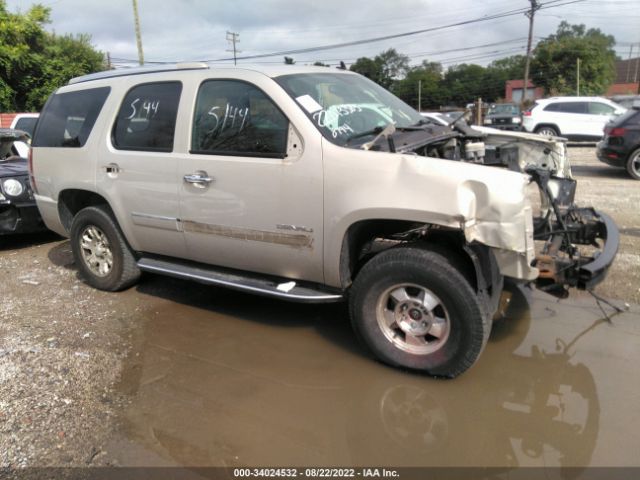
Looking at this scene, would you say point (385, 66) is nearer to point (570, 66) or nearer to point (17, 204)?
point (570, 66)

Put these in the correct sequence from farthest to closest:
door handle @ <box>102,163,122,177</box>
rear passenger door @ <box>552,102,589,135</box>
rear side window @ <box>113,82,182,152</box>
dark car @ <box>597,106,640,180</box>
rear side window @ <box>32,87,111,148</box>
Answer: rear passenger door @ <box>552,102,589,135</box> < dark car @ <box>597,106,640,180</box> < rear side window @ <box>32,87,111,148</box> < door handle @ <box>102,163,122,177</box> < rear side window @ <box>113,82,182,152</box>

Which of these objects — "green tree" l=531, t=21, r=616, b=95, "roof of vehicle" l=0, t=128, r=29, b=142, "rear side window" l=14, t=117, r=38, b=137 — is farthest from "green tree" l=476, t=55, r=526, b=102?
"roof of vehicle" l=0, t=128, r=29, b=142

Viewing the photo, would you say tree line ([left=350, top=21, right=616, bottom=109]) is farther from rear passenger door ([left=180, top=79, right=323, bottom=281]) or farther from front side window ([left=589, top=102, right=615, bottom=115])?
rear passenger door ([left=180, top=79, right=323, bottom=281])

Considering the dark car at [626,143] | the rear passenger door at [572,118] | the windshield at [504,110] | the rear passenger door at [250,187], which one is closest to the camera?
the rear passenger door at [250,187]

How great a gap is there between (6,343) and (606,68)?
48094 millimetres

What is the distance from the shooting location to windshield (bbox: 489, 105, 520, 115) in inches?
839

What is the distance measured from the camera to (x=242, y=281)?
405 cm

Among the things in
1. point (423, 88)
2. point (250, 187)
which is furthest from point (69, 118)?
point (423, 88)

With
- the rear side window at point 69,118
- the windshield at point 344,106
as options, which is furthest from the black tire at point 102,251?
the windshield at point 344,106

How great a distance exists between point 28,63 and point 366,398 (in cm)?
2276

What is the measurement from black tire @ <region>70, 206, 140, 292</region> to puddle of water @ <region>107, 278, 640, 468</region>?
85cm

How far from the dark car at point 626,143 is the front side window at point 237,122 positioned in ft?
29.6

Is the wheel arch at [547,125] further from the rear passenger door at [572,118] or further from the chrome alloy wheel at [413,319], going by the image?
the chrome alloy wheel at [413,319]

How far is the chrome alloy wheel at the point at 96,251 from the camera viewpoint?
5.10 m
